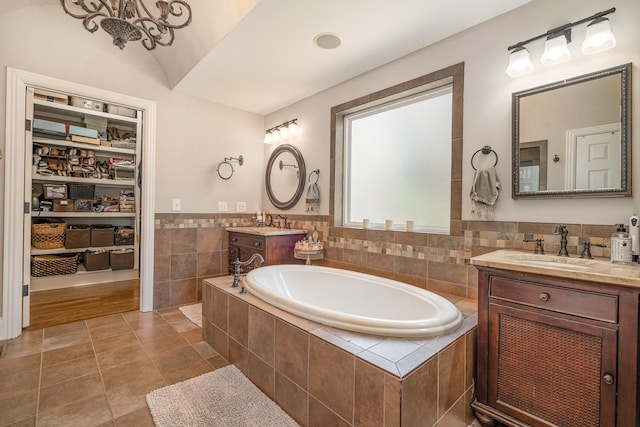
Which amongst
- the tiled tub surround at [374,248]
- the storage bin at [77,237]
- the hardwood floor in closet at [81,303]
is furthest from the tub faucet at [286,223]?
the storage bin at [77,237]

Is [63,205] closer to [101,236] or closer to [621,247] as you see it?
[101,236]

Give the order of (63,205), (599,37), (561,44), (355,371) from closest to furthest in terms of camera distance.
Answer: (355,371) → (599,37) → (561,44) → (63,205)

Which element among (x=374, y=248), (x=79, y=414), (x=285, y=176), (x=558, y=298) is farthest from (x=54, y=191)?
(x=558, y=298)

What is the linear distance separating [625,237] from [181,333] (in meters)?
2.94

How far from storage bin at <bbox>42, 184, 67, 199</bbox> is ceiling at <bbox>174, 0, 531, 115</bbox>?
89.3 inches

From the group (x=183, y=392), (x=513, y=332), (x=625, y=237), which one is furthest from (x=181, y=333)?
(x=625, y=237)

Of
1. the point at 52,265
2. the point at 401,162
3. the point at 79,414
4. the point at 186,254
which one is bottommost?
the point at 79,414

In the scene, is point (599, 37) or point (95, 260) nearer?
point (599, 37)

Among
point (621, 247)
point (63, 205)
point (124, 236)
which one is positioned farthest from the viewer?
point (124, 236)

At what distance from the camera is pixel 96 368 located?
1.93 metres

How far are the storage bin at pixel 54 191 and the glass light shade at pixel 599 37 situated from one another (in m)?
5.32

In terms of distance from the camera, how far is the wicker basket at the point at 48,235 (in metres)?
3.66

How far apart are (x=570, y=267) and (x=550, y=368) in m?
0.45

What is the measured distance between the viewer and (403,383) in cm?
103
